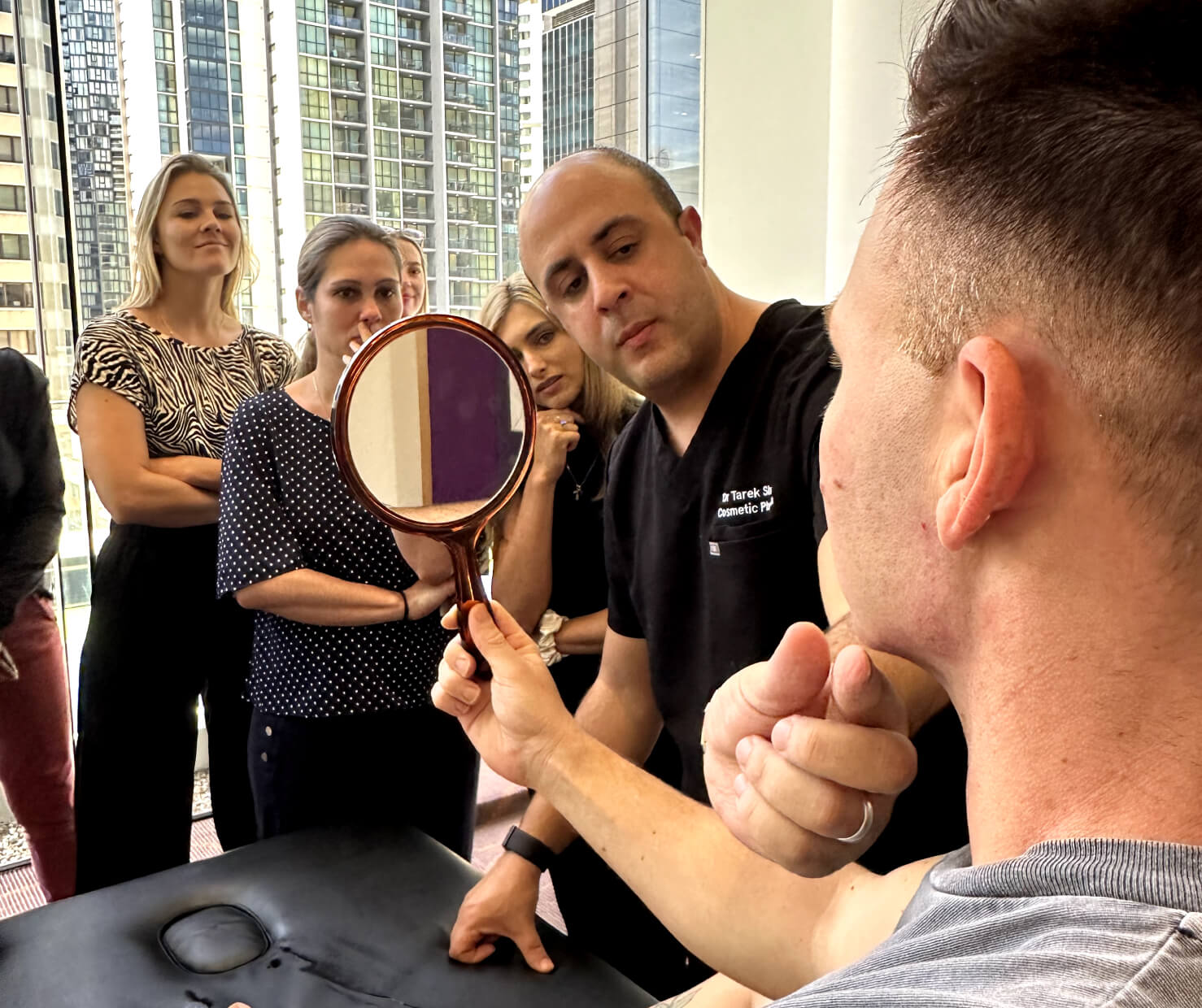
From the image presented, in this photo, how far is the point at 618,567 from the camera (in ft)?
A: 5.09

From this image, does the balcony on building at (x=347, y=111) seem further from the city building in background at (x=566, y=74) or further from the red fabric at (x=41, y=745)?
the red fabric at (x=41, y=745)

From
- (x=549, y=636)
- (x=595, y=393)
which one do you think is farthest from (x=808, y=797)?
(x=595, y=393)

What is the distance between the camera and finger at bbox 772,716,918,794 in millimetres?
736

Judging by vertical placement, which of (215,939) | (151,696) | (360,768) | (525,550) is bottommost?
(151,696)

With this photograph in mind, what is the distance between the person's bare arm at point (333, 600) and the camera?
1.85 meters

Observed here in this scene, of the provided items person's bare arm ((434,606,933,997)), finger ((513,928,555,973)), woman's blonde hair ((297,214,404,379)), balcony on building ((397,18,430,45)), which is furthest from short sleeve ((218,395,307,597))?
balcony on building ((397,18,430,45))

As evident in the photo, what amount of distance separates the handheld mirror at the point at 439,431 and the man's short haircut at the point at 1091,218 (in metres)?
0.69

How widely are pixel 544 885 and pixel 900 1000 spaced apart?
251 centimetres

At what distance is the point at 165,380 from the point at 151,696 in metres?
0.72

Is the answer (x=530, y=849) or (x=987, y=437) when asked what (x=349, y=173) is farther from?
(x=987, y=437)

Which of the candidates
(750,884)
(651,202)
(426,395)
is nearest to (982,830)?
(750,884)

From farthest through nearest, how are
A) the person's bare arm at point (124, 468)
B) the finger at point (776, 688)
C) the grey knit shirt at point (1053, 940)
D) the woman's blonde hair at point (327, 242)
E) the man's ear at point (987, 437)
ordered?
the person's bare arm at point (124, 468) → the woman's blonde hair at point (327, 242) → the finger at point (776, 688) → the man's ear at point (987, 437) → the grey knit shirt at point (1053, 940)

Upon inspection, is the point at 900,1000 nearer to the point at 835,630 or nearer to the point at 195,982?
the point at 835,630

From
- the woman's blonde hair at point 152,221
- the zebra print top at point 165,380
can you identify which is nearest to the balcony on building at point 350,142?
the woman's blonde hair at point 152,221
